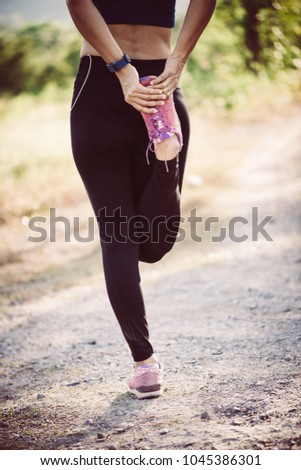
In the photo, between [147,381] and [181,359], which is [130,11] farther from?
[181,359]

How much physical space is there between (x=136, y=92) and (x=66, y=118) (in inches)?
388

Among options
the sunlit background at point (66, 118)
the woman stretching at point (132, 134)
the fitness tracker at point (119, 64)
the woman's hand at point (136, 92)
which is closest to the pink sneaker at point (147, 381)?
the woman stretching at point (132, 134)

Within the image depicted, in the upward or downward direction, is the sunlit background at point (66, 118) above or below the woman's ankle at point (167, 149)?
below

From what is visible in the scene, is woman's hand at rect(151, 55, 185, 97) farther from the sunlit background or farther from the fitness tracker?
the sunlit background

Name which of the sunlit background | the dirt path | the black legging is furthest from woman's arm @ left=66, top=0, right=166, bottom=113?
the sunlit background

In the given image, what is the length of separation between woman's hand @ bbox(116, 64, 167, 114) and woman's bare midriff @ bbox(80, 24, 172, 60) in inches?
6.4

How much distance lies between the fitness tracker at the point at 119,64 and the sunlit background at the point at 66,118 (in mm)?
2435

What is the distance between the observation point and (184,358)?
8.48ft

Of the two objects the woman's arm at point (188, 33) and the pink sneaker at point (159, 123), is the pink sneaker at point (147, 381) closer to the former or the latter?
the pink sneaker at point (159, 123)

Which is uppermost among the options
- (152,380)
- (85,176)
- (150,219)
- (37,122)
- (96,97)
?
(96,97)

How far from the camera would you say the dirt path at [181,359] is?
189 cm

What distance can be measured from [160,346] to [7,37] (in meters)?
12.3

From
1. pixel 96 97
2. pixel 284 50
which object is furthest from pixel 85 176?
Result: pixel 284 50
